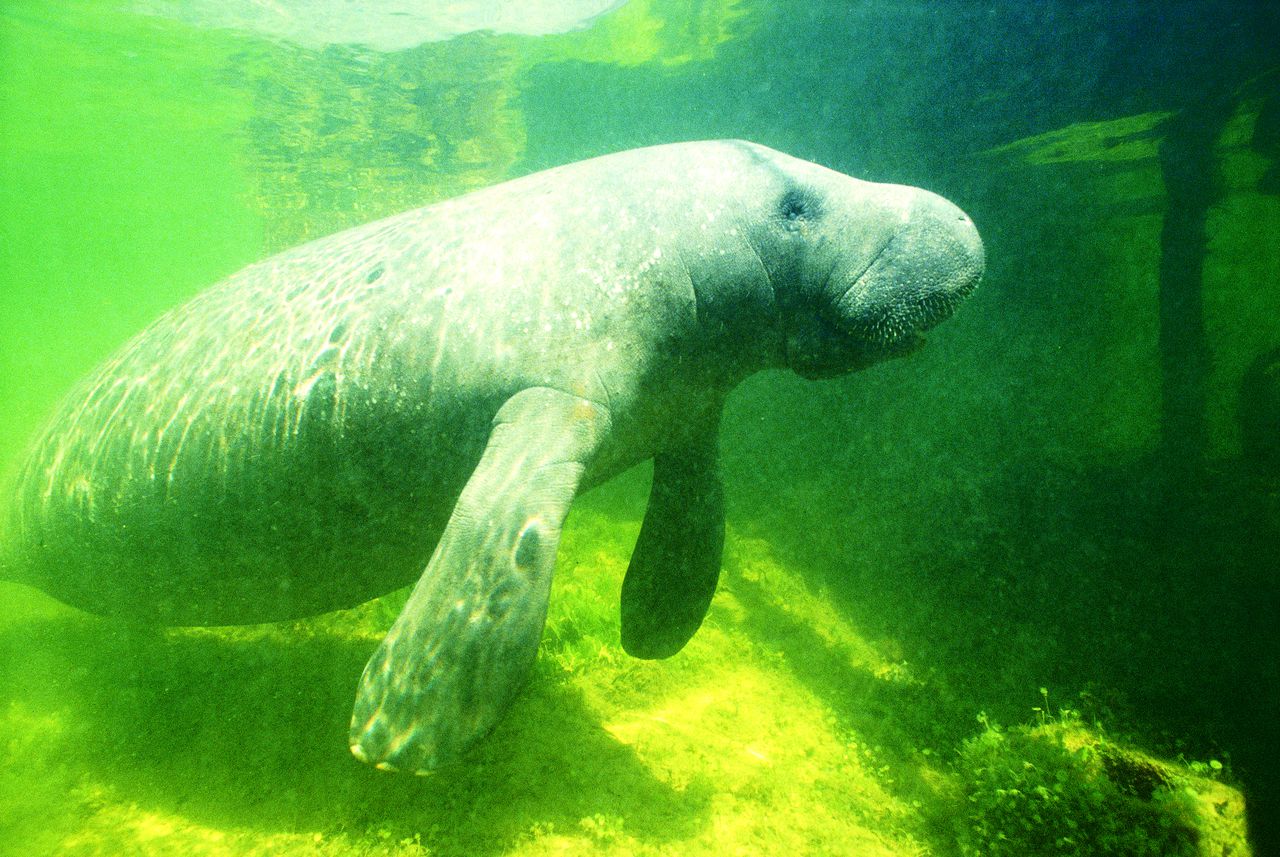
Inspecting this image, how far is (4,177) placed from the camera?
1511 inches

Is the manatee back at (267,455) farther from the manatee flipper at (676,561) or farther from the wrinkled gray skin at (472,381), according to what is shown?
the manatee flipper at (676,561)

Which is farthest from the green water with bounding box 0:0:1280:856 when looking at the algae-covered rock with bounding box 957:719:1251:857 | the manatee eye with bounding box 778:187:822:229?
the manatee eye with bounding box 778:187:822:229

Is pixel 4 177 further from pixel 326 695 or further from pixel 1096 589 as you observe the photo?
pixel 1096 589

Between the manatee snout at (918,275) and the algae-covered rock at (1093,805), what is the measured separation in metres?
2.86

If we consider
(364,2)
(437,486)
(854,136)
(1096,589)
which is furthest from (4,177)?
(1096,589)

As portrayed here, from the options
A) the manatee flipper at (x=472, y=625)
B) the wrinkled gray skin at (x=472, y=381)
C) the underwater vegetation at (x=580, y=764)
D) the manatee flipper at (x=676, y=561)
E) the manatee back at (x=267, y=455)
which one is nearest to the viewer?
the manatee flipper at (x=472, y=625)

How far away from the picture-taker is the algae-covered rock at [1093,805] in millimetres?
3172

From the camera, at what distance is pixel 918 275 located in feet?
8.75

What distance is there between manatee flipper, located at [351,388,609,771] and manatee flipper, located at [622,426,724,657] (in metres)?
1.48

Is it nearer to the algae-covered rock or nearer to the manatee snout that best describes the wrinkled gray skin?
the manatee snout

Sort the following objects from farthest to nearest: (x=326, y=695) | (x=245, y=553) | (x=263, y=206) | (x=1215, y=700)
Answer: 1. (x=263, y=206)
2. (x=1215, y=700)
3. (x=326, y=695)
4. (x=245, y=553)

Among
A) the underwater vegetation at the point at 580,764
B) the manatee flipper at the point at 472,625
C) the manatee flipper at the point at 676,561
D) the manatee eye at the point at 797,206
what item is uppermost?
the manatee eye at the point at 797,206

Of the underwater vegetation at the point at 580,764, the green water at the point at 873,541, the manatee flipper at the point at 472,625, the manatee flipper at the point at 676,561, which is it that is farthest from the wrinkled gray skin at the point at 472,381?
the green water at the point at 873,541

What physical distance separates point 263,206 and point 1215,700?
1690 inches
